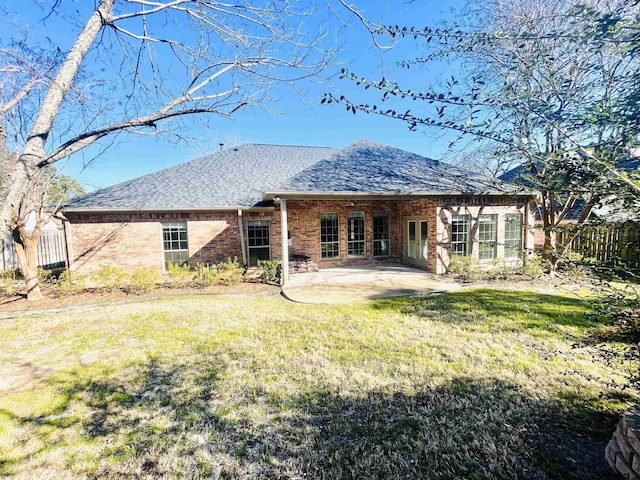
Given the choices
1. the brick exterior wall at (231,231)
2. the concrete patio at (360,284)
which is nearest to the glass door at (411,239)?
the brick exterior wall at (231,231)

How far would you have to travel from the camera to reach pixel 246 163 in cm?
1460

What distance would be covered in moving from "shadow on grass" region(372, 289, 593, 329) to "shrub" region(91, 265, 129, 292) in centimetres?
749

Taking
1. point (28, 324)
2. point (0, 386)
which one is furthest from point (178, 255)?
point (0, 386)

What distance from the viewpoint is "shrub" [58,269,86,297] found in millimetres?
8452

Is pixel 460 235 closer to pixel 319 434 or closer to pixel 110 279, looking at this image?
pixel 319 434

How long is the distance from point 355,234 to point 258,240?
4.03m

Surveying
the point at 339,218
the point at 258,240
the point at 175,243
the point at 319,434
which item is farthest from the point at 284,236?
the point at 319,434

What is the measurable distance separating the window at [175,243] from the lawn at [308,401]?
513cm

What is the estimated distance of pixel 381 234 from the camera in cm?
1298

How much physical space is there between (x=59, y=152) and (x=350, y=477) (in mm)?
3894

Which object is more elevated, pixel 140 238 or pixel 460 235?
pixel 140 238

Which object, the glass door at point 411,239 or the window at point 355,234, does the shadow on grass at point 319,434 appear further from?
the window at point 355,234

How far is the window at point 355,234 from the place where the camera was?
492 inches

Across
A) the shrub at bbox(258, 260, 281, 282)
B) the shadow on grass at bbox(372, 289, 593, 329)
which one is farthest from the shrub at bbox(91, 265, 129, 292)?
the shadow on grass at bbox(372, 289, 593, 329)
